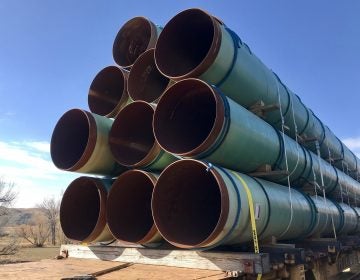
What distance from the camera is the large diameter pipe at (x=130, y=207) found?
19.3 feet

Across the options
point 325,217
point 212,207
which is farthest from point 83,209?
point 325,217

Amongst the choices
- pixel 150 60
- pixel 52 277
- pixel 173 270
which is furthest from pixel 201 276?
pixel 150 60

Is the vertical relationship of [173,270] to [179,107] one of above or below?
below

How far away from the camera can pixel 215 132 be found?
187 inches

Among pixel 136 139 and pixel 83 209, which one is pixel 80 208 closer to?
pixel 83 209

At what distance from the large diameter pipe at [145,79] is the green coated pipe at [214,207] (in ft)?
7.31

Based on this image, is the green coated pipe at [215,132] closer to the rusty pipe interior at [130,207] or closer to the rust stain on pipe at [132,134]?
the rust stain on pipe at [132,134]

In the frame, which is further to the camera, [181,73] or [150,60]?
[150,60]

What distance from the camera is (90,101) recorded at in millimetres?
8133

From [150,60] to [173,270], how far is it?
13.6 feet

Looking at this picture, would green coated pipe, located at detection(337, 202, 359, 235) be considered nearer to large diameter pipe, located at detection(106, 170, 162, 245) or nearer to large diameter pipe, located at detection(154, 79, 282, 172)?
large diameter pipe, located at detection(154, 79, 282, 172)

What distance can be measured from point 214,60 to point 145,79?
2142mm

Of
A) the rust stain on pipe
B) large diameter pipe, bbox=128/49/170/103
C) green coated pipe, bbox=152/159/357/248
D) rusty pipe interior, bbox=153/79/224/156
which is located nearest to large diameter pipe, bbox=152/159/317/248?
green coated pipe, bbox=152/159/357/248

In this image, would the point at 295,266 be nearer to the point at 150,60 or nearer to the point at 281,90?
the point at 281,90
